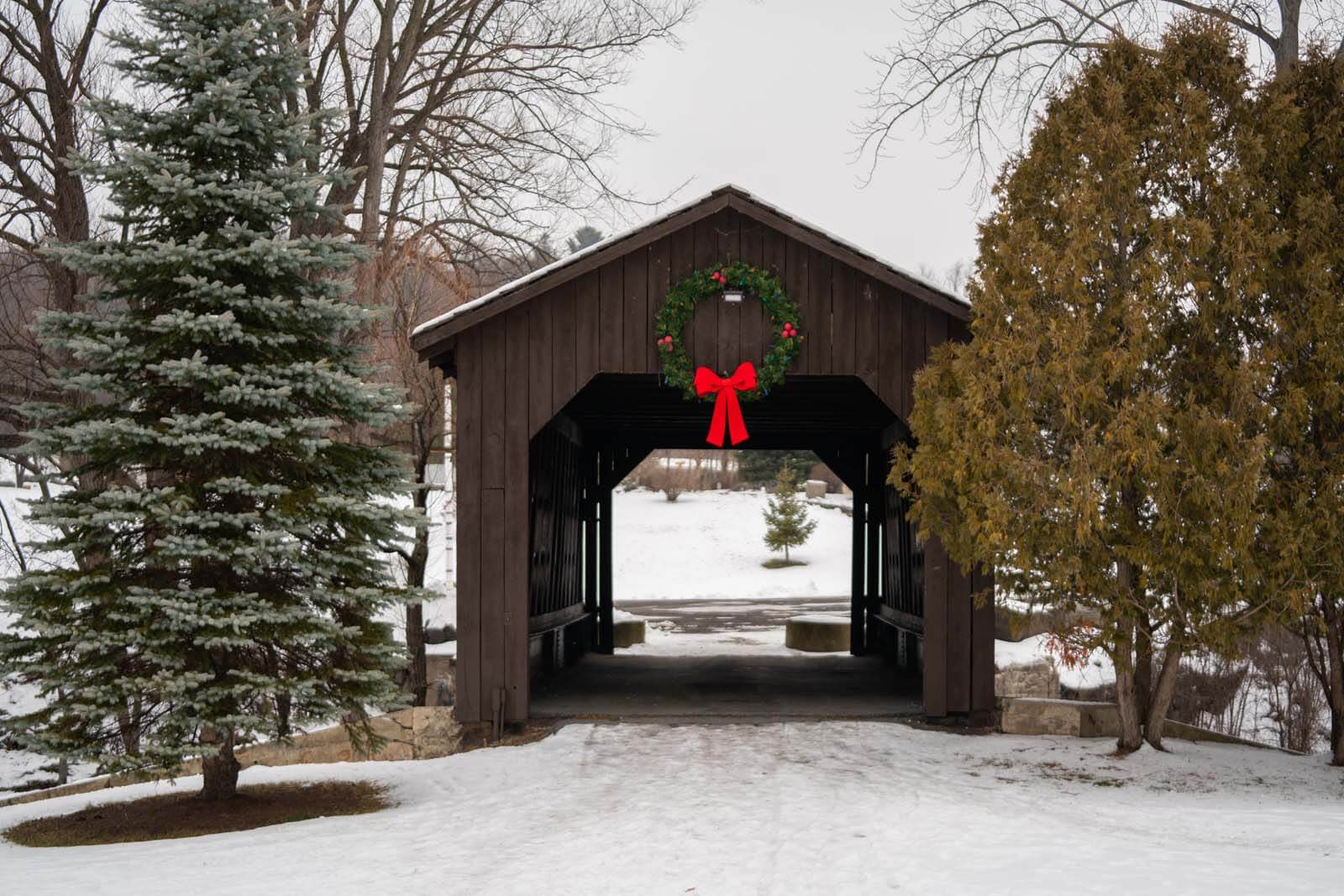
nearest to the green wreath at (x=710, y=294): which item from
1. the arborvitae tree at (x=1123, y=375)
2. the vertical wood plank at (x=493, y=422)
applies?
the vertical wood plank at (x=493, y=422)

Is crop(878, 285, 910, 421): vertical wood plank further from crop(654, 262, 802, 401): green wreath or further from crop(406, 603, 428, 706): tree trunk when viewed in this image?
crop(406, 603, 428, 706): tree trunk

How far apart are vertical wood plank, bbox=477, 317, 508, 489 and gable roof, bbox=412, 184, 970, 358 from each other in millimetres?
268

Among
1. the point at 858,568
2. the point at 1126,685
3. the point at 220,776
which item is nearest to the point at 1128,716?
the point at 1126,685

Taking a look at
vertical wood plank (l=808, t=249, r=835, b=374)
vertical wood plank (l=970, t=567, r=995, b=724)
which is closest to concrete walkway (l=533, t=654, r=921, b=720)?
vertical wood plank (l=970, t=567, r=995, b=724)

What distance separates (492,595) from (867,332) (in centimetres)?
379

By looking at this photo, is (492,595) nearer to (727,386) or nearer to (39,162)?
(727,386)

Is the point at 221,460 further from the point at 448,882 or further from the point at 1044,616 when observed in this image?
the point at 1044,616

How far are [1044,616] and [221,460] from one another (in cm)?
890

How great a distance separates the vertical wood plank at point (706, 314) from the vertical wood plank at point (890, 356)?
4.47 feet

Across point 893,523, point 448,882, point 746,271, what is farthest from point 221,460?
point 893,523

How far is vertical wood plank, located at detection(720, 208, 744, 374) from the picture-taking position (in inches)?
397

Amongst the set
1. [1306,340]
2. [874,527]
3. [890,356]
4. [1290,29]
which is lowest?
[874,527]

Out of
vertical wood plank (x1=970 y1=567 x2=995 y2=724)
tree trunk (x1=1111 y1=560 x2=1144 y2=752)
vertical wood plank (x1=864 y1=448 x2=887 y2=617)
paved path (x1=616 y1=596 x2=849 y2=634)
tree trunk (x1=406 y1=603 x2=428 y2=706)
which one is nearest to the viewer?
tree trunk (x1=1111 y1=560 x2=1144 y2=752)

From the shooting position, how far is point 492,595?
1015 centimetres
